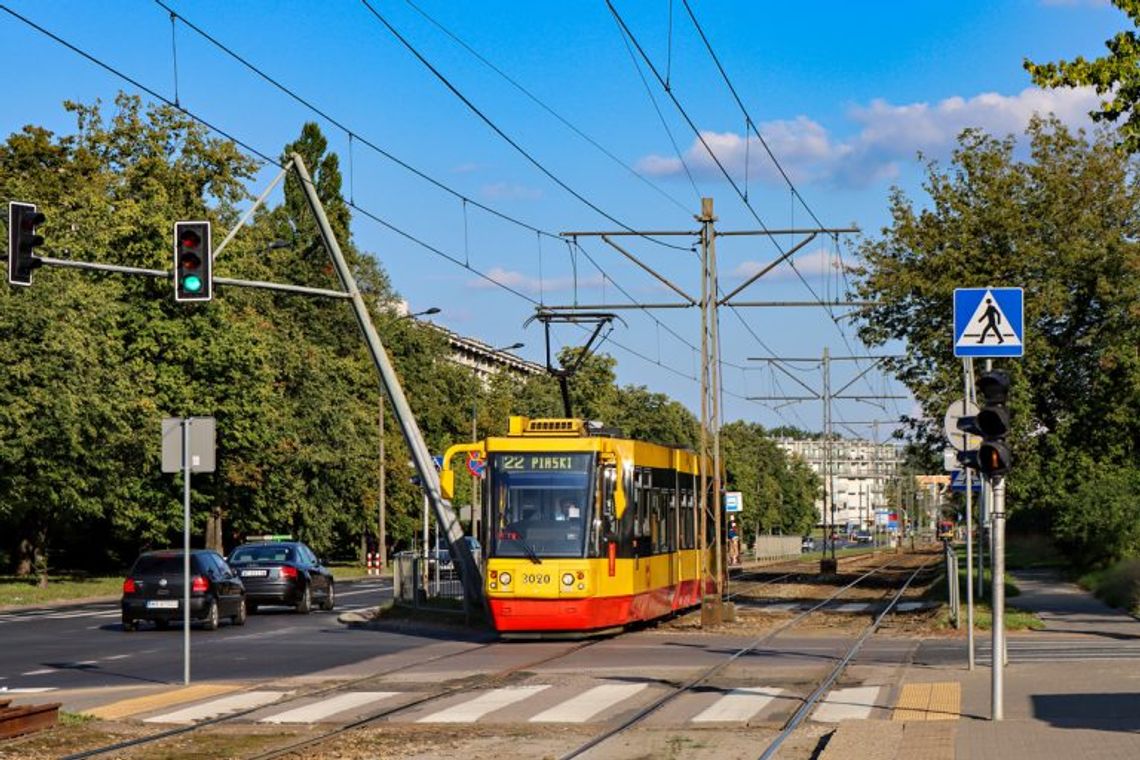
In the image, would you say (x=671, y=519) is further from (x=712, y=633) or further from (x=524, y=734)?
(x=524, y=734)

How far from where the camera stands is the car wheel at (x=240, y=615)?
116 feet

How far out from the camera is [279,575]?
4003 cm

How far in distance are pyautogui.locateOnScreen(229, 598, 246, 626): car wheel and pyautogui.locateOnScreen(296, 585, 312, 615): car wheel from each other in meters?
4.62

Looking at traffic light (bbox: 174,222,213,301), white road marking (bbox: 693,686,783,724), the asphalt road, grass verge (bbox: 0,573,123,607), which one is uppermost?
traffic light (bbox: 174,222,213,301)

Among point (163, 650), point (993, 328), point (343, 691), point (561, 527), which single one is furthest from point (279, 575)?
point (993, 328)

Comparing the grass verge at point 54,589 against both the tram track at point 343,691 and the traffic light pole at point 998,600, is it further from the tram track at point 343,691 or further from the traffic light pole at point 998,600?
the traffic light pole at point 998,600

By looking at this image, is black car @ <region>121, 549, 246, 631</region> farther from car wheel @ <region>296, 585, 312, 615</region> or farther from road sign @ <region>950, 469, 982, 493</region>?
road sign @ <region>950, 469, 982, 493</region>

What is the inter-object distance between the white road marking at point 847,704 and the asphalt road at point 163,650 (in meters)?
7.23

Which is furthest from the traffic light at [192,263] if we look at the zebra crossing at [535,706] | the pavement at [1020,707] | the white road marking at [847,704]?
the pavement at [1020,707]

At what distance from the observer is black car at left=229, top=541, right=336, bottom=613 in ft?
131

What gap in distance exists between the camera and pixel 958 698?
17438 mm

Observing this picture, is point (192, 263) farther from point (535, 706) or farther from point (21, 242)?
point (535, 706)

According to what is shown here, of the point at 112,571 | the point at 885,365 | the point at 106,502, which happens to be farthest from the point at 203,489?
the point at 885,365

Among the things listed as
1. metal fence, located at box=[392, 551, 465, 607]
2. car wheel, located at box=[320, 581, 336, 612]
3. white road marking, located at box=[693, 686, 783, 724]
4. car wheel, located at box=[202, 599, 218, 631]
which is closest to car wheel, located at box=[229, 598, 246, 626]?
car wheel, located at box=[202, 599, 218, 631]
